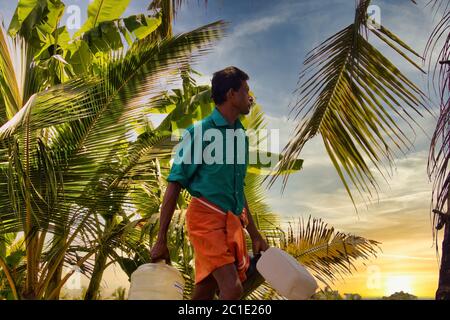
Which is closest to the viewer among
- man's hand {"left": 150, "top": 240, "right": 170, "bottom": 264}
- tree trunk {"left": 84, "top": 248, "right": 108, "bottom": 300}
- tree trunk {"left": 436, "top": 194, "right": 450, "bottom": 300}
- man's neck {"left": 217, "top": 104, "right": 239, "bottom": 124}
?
man's hand {"left": 150, "top": 240, "right": 170, "bottom": 264}

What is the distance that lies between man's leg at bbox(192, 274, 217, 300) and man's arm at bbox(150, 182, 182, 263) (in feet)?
0.70

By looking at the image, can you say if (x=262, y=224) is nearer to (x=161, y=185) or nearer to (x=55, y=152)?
(x=161, y=185)

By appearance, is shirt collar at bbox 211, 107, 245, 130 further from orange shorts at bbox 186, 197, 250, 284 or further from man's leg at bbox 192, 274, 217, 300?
man's leg at bbox 192, 274, 217, 300

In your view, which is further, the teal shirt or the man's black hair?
the man's black hair

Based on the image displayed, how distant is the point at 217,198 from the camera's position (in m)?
3.04

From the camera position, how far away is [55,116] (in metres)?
5.44

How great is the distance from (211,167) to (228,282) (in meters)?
0.58

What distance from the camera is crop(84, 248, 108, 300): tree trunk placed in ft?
25.8

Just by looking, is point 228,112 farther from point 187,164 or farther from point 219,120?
point 187,164

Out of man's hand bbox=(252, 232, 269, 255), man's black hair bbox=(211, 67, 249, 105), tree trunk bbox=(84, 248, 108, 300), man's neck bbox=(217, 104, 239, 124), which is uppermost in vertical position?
man's black hair bbox=(211, 67, 249, 105)

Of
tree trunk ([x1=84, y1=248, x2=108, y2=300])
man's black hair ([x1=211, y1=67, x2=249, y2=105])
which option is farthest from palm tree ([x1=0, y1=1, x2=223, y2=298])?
man's black hair ([x1=211, y1=67, x2=249, y2=105])

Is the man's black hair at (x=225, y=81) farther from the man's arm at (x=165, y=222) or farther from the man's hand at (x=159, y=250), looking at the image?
the man's hand at (x=159, y=250)

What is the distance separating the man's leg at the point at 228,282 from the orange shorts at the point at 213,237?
1.1 inches
